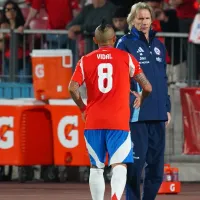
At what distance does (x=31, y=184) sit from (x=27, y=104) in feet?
4.27

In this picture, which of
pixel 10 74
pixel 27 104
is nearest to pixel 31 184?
pixel 27 104

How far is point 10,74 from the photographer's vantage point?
60.6 ft

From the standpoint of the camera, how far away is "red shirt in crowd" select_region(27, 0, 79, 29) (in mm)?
18984

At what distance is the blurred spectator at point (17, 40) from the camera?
18562mm

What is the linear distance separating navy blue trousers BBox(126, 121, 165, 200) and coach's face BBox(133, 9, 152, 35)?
926mm

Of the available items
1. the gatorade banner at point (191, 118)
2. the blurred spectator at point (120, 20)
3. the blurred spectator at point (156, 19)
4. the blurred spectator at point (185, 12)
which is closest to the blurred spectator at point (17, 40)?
the blurred spectator at point (120, 20)

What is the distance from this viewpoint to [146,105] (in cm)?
1108

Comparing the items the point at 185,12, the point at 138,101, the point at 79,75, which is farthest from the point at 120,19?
the point at 79,75

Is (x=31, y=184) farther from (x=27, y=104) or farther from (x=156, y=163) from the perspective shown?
(x=156, y=163)

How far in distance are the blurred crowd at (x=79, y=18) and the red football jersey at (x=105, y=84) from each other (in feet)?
22.5

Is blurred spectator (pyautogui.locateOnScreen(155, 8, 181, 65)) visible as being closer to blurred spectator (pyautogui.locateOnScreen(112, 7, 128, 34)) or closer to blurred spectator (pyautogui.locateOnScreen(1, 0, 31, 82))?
blurred spectator (pyautogui.locateOnScreen(112, 7, 128, 34))

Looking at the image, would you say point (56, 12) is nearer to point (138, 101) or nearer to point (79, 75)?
point (138, 101)

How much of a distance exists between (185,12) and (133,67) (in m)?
7.78

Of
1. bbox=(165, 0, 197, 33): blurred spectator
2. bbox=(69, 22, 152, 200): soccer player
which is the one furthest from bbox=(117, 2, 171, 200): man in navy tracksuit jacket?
bbox=(165, 0, 197, 33): blurred spectator
